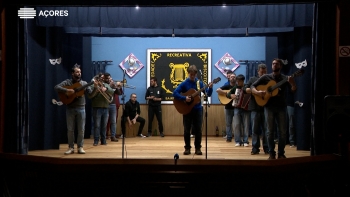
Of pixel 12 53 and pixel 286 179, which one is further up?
pixel 12 53

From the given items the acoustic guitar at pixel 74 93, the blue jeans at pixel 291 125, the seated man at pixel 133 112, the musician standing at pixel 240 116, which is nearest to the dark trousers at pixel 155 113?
the seated man at pixel 133 112

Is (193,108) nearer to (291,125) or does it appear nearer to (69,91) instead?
(69,91)

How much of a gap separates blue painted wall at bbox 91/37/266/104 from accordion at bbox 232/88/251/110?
400cm

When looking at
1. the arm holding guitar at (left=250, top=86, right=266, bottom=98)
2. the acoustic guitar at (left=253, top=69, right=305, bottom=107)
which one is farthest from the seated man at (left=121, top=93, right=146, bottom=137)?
the acoustic guitar at (left=253, top=69, right=305, bottom=107)

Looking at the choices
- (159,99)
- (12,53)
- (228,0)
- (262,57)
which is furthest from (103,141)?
(262,57)

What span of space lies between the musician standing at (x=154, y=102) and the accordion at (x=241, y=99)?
380 cm

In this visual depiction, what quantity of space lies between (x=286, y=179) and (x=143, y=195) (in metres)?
1.03

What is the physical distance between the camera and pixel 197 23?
8.99 m

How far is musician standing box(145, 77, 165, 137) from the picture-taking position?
41.4ft

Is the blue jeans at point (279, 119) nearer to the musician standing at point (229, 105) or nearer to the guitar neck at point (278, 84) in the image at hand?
the guitar neck at point (278, 84)

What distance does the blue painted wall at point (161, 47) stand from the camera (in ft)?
43.6

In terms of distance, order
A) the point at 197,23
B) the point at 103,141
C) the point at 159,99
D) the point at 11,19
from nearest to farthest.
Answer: the point at 11,19, the point at 197,23, the point at 103,141, the point at 159,99

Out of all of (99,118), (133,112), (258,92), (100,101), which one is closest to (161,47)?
(133,112)

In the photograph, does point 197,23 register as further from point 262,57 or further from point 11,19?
point 262,57
